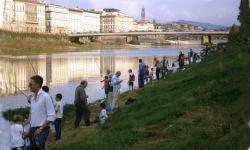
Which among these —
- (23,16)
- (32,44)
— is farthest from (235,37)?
(23,16)

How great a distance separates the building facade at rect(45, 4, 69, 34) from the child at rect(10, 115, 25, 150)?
134 meters

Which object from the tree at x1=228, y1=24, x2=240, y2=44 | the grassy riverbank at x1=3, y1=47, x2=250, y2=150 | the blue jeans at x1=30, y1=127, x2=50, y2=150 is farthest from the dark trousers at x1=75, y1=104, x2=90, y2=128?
the tree at x1=228, y1=24, x2=240, y2=44

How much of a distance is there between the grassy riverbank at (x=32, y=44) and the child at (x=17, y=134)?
6424 cm

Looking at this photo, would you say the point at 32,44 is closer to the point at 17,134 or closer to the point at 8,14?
the point at 8,14

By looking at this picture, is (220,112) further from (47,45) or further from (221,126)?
(47,45)

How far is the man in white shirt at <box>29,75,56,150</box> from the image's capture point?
794cm

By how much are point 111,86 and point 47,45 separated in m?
85.9

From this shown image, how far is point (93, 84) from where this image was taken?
35.1 m

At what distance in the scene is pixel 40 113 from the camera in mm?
8047

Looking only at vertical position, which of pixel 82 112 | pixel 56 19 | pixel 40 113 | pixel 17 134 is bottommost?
pixel 82 112

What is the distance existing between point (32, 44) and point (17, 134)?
287ft

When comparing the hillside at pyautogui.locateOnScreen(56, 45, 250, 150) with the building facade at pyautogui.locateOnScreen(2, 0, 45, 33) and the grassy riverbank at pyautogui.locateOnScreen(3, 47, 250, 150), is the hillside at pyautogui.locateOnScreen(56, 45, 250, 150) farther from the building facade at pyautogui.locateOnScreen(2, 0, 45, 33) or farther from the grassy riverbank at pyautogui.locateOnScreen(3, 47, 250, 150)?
the building facade at pyautogui.locateOnScreen(2, 0, 45, 33)

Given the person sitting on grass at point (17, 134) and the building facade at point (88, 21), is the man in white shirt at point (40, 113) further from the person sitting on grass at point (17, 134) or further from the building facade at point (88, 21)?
the building facade at point (88, 21)

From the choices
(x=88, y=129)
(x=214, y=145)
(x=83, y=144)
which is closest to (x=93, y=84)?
(x=88, y=129)
